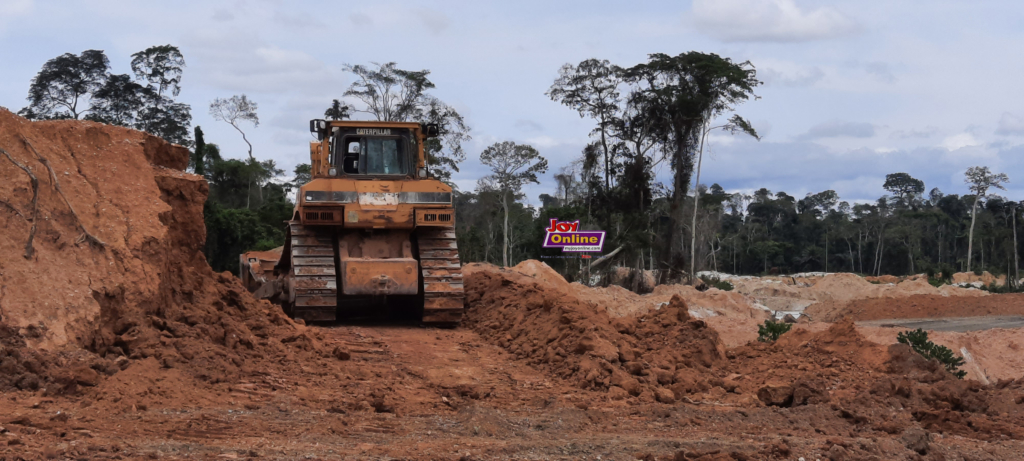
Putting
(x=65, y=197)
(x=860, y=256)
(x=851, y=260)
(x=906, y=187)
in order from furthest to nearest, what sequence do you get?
1. (x=906, y=187)
2. (x=851, y=260)
3. (x=860, y=256)
4. (x=65, y=197)

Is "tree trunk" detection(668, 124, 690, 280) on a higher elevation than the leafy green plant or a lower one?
higher

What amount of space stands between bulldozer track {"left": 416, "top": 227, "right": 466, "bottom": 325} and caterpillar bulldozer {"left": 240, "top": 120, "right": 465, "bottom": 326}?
0.5 inches

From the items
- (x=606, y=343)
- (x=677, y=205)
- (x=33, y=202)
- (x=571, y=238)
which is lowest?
(x=606, y=343)

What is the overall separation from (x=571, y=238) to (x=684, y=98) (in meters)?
7.17

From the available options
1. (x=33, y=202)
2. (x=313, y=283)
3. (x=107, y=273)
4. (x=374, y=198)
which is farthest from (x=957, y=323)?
(x=33, y=202)

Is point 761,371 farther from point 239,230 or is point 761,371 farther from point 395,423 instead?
point 239,230

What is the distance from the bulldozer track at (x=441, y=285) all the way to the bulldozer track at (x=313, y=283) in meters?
1.25

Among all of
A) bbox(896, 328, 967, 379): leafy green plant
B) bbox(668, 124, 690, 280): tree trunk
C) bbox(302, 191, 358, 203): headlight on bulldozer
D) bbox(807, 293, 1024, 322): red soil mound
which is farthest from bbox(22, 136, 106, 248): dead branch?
bbox(668, 124, 690, 280): tree trunk

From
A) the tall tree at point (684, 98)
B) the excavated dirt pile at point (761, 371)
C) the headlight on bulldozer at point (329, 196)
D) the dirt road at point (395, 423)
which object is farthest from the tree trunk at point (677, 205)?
the dirt road at point (395, 423)

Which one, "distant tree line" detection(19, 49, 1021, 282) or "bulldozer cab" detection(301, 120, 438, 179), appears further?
"distant tree line" detection(19, 49, 1021, 282)

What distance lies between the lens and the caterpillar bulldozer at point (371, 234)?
41.3 feet

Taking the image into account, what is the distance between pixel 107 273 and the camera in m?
8.62

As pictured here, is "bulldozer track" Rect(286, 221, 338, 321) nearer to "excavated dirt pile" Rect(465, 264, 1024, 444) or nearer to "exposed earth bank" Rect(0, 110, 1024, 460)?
"exposed earth bank" Rect(0, 110, 1024, 460)

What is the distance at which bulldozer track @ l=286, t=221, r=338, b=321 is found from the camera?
12.5 m
